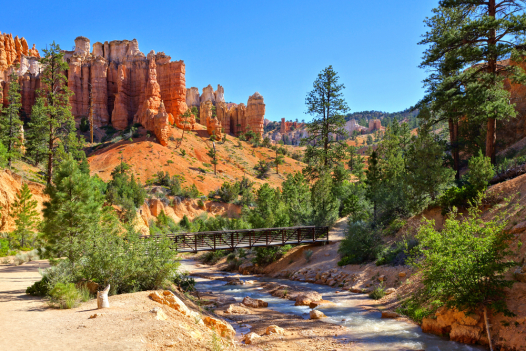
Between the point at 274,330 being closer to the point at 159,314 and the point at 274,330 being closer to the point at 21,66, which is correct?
the point at 159,314

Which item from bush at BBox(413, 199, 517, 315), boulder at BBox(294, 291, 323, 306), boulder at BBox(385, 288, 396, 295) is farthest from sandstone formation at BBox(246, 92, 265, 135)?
bush at BBox(413, 199, 517, 315)

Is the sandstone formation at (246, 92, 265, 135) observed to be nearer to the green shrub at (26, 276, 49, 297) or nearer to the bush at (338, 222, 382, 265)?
the bush at (338, 222, 382, 265)

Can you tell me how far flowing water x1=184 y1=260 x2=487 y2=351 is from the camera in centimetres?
970

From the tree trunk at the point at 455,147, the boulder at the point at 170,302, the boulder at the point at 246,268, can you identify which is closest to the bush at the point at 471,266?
the boulder at the point at 170,302

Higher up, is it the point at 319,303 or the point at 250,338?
the point at 250,338

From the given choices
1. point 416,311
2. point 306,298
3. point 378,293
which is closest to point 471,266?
point 416,311

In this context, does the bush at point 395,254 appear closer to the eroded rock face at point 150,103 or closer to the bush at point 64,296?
the bush at point 64,296

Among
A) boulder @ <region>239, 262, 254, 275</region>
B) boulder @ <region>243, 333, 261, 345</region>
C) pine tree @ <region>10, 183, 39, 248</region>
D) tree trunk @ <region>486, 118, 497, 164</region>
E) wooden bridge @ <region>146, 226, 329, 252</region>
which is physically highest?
tree trunk @ <region>486, 118, 497, 164</region>

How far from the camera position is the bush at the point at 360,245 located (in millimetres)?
19656

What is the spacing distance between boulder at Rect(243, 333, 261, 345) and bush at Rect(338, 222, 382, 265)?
10727 millimetres

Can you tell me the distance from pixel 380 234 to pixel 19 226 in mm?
25322

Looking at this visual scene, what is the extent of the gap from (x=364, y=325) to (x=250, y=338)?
4135 mm

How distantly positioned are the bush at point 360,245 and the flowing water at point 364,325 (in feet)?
8.25

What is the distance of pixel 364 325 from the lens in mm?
11797
